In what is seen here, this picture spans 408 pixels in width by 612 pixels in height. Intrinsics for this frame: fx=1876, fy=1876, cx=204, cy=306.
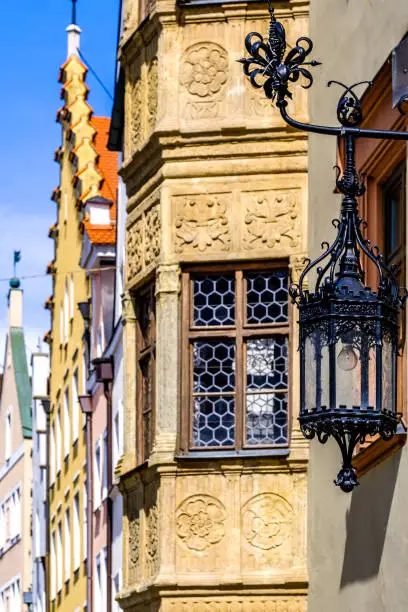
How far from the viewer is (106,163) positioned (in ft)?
121

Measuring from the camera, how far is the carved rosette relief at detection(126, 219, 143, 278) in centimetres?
1689

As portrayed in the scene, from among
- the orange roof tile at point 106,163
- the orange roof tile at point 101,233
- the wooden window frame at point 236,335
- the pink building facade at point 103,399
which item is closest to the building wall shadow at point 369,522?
the wooden window frame at point 236,335

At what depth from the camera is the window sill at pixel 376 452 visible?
1038 centimetres

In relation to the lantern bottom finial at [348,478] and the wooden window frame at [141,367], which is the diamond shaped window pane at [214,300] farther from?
the lantern bottom finial at [348,478]

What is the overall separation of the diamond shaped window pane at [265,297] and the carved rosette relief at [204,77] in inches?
57.5

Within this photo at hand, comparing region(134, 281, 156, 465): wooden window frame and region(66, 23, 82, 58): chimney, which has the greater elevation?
region(66, 23, 82, 58): chimney

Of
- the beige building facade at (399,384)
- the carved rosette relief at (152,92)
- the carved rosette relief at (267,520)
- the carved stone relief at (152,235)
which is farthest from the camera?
the carved rosette relief at (152,92)

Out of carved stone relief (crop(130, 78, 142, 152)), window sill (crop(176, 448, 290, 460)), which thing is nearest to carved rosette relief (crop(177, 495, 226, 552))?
window sill (crop(176, 448, 290, 460))

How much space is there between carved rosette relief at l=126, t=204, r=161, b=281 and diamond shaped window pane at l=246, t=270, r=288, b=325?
90cm

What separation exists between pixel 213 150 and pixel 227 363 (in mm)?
1830

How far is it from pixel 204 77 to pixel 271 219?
4.50ft

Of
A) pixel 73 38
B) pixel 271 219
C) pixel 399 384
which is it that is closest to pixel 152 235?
pixel 271 219

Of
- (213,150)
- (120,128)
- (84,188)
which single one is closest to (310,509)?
(213,150)

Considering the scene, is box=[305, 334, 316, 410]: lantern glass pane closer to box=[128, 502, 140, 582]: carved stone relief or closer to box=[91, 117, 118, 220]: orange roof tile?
box=[128, 502, 140, 582]: carved stone relief
